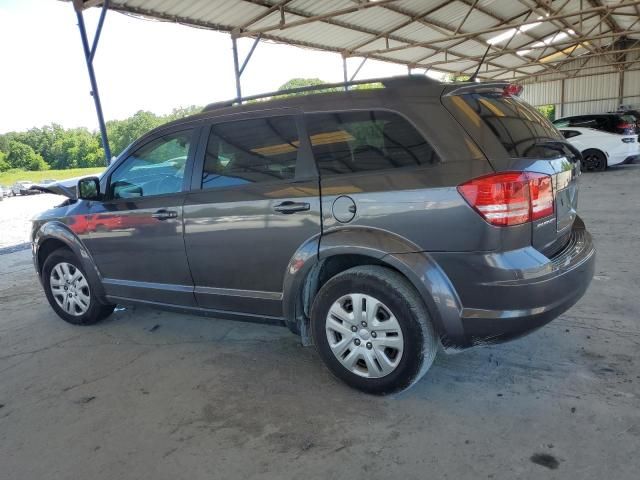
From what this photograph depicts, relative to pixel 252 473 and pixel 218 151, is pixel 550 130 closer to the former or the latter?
pixel 218 151

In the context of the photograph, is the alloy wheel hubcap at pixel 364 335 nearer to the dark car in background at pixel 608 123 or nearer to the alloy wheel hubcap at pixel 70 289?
the alloy wheel hubcap at pixel 70 289

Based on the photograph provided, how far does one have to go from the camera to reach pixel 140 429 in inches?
105

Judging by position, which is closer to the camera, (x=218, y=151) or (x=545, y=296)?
(x=545, y=296)

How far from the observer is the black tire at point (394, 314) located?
8.44 feet

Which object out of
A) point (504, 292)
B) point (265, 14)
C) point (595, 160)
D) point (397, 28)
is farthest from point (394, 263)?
point (397, 28)

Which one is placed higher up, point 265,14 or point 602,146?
point 265,14

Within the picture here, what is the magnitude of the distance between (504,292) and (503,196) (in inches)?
18.8

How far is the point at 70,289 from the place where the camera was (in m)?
4.29

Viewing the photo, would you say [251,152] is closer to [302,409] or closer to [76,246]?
[302,409]

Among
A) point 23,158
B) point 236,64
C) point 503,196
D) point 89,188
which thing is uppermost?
point 236,64

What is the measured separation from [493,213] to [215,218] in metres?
1.77

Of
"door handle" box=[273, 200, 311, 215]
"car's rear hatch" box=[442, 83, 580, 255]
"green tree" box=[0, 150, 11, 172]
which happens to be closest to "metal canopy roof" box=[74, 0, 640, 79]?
"door handle" box=[273, 200, 311, 215]

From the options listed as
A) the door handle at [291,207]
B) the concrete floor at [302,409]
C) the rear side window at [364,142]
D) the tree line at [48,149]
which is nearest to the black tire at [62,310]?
the concrete floor at [302,409]

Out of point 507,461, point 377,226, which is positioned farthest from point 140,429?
point 507,461
